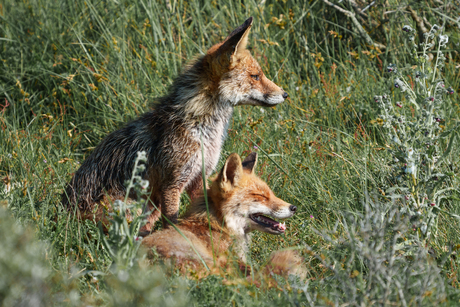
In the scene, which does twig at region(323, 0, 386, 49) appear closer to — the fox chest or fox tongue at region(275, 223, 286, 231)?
the fox chest

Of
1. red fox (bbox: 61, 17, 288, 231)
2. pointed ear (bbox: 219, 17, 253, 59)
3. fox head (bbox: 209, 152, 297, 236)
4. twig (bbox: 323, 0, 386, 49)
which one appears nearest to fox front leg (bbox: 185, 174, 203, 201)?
red fox (bbox: 61, 17, 288, 231)

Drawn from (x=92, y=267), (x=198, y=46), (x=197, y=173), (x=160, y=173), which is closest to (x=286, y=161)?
(x=197, y=173)

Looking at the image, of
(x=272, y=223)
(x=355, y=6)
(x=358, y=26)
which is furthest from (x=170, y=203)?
(x=355, y=6)

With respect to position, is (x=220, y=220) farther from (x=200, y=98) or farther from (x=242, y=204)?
(x=200, y=98)

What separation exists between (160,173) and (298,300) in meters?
2.19

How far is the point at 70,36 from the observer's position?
23.3 ft

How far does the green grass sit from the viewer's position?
15.4 ft

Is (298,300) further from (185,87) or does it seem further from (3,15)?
(3,15)

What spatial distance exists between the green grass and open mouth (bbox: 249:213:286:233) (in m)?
→ 0.16

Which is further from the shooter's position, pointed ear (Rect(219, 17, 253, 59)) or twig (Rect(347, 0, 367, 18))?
twig (Rect(347, 0, 367, 18))

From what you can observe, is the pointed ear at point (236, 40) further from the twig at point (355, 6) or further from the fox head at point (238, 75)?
the twig at point (355, 6)

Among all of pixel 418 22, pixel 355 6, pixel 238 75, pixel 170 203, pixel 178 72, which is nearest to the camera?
pixel 170 203

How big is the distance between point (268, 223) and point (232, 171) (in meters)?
0.56

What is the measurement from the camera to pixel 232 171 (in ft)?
14.6
